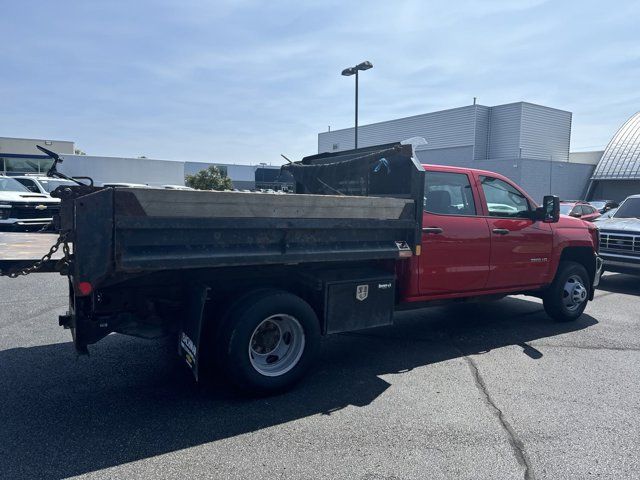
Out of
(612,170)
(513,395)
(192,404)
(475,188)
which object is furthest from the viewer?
(612,170)

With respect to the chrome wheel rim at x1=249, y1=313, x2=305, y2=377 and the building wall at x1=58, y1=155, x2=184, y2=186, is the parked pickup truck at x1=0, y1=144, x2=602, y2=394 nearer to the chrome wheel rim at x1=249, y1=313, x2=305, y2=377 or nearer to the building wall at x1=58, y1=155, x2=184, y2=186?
the chrome wheel rim at x1=249, y1=313, x2=305, y2=377

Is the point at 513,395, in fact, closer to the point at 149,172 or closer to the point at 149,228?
the point at 149,228

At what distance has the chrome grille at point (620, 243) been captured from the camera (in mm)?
9148

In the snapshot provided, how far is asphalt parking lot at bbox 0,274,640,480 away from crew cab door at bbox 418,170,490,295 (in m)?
0.82

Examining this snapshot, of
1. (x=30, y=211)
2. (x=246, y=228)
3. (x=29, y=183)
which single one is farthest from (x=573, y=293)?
(x=29, y=183)

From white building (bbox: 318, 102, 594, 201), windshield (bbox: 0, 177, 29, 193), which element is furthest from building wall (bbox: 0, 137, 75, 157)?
windshield (bbox: 0, 177, 29, 193)

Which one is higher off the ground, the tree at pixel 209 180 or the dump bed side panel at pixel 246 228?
the tree at pixel 209 180

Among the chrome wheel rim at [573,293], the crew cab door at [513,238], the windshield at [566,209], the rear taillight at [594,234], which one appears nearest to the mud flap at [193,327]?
the crew cab door at [513,238]

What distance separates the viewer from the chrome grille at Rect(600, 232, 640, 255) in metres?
9.15

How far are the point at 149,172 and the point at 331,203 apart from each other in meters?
39.2

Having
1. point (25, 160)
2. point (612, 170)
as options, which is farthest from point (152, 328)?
point (25, 160)

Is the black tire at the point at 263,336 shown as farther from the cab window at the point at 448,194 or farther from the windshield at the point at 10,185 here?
the windshield at the point at 10,185

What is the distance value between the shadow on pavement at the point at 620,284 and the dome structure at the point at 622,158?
29.0m

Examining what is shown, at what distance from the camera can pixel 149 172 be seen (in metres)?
40.3
